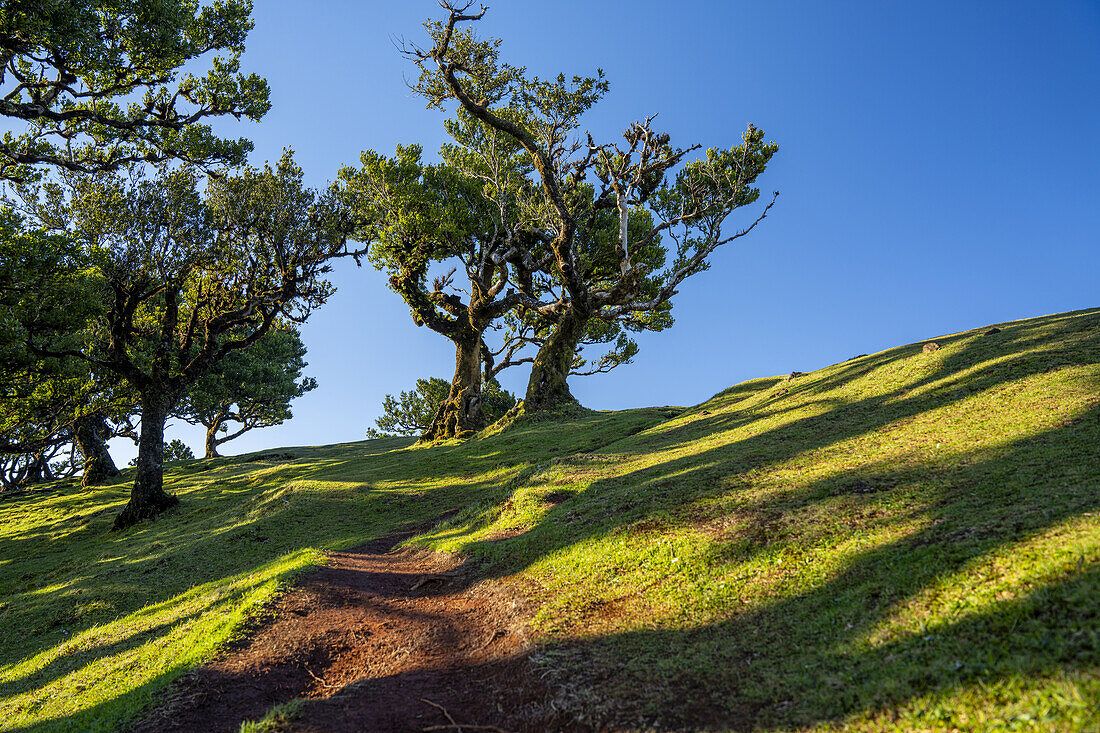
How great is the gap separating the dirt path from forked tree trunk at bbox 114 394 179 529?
21391mm

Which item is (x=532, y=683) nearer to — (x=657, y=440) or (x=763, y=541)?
(x=763, y=541)

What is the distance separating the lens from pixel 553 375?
33125 mm

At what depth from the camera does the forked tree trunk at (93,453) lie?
4056cm

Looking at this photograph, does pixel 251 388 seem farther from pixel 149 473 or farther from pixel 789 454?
pixel 789 454

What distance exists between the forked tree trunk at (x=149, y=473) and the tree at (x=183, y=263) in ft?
0.15

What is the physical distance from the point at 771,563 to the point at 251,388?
53312 mm

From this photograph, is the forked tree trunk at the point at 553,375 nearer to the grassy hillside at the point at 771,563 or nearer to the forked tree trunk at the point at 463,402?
the forked tree trunk at the point at 463,402

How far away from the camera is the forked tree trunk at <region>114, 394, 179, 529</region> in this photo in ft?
89.2

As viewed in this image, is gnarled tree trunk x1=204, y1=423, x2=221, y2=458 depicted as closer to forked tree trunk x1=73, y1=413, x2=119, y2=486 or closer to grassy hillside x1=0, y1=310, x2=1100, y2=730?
forked tree trunk x1=73, y1=413, x2=119, y2=486

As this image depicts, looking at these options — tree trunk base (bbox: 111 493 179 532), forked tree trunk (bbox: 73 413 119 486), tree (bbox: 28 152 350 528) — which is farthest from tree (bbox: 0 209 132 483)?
tree trunk base (bbox: 111 493 179 532)

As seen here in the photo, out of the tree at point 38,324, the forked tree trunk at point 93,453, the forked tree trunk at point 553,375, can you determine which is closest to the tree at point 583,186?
the forked tree trunk at point 553,375

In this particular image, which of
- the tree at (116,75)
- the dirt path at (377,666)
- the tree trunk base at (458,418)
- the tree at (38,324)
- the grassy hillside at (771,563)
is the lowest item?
the dirt path at (377,666)

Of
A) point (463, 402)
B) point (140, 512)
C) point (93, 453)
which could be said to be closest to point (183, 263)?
point (140, 512)

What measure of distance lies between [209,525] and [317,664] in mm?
16980
